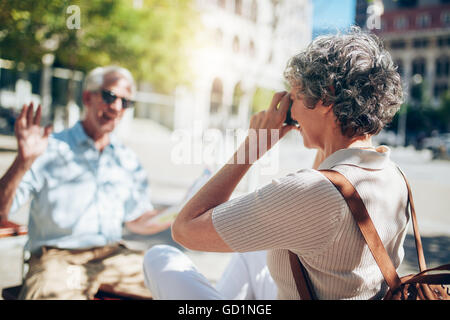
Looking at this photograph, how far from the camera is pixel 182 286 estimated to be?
161 cm

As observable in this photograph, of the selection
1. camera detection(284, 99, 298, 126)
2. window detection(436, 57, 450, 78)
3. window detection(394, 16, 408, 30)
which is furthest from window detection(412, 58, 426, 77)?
camera detection(284, 99, 298, 126)

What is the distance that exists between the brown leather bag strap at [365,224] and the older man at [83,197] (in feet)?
4.02

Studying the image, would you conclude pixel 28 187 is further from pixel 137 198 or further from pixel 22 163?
pixel 137 198

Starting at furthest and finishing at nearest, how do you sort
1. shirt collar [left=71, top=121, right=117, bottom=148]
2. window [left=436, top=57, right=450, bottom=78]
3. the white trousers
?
window [left=436, top=57, right=450, bottom=78] < shirt collar [left=71, top=121, right=117, bottom=148] < the white trousers

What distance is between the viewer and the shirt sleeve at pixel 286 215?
1.21 metres

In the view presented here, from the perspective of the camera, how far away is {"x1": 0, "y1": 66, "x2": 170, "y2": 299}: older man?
2.03 metres

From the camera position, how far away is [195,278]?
166 cm

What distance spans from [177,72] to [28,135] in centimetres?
1574

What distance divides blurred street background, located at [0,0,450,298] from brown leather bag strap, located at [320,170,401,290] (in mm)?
570

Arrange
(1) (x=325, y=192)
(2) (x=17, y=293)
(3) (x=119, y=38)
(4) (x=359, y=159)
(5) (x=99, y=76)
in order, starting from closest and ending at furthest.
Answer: (1) (x=325, y=192) < (4) (x=359, y=159) < (2) (x=17, y=293) < (5) (x=99, y=76) < (3) (x=119, y=38)

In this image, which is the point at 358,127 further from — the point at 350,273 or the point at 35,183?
the point at 35,183

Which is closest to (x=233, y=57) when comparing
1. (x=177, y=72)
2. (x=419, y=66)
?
(x=177, y=72)

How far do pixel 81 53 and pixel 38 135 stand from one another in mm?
11259

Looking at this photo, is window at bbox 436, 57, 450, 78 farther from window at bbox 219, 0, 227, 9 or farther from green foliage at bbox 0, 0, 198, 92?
green foliage at bbox 0, 0, 198, 92
